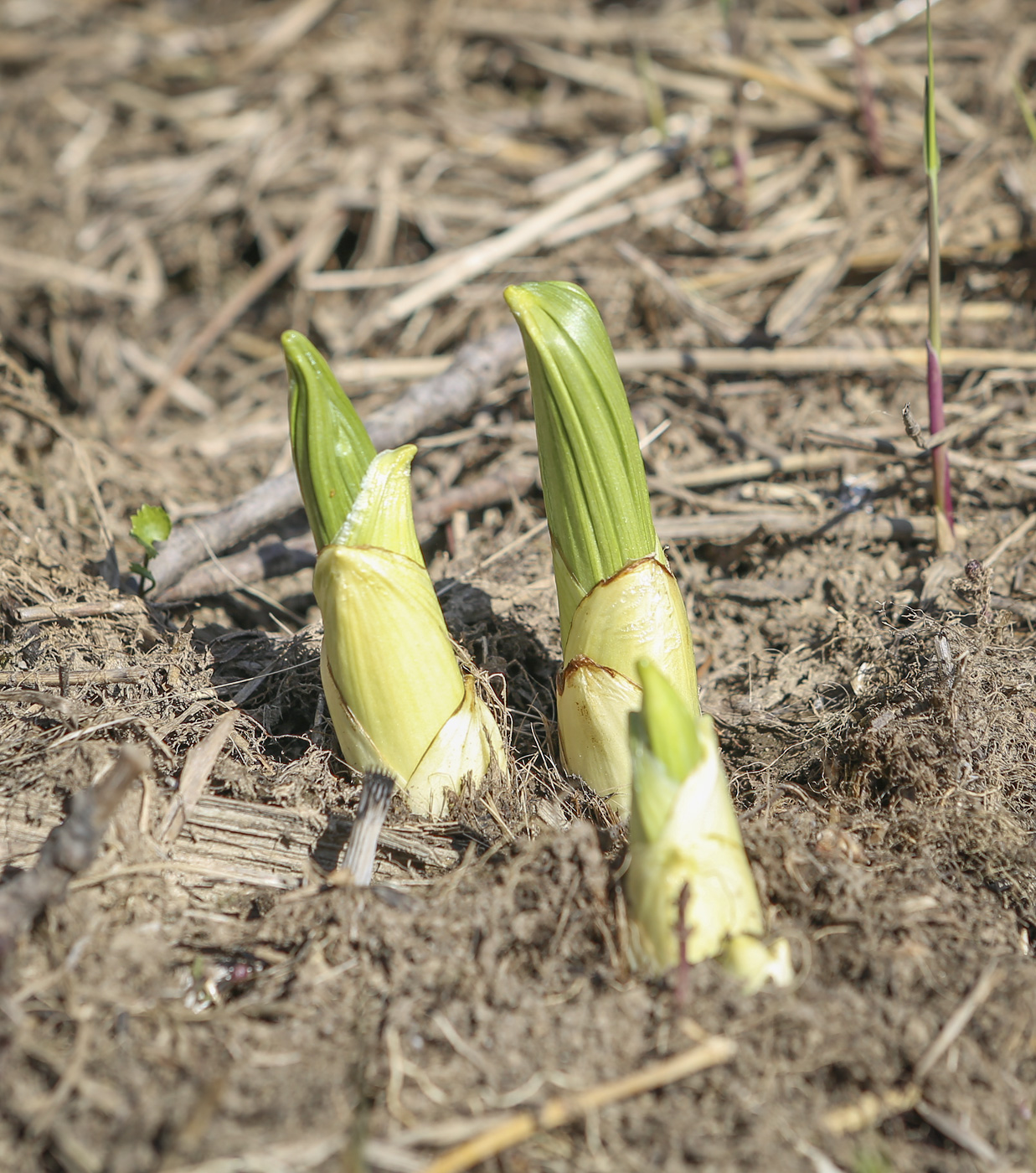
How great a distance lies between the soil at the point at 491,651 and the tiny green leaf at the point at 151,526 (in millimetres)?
151

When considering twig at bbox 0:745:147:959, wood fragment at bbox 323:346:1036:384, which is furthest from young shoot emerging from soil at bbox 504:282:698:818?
wood fragment at bbox 323:346:1036:384

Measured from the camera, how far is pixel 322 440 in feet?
5.87

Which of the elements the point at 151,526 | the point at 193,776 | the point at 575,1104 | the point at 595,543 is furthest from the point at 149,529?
the point at 575,1104

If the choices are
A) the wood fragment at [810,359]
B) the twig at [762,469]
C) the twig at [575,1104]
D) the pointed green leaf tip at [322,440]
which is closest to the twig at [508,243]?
the wood fragment at [810,359]

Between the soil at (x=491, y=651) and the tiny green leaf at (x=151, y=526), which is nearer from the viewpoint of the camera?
the soil at (x=491, y=651)

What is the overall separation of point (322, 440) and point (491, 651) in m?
0.79

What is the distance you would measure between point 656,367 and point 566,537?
1.49m

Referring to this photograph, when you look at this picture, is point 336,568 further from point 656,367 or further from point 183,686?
point 656,367

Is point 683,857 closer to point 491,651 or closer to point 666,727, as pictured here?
point 666,727

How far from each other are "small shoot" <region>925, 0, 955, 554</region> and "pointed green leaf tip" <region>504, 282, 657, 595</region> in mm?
1103

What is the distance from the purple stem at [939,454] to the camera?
2477 millimetres

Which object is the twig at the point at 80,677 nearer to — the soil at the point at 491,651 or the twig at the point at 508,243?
the soil at the point at 491,651

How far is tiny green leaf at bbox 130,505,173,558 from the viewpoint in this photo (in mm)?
2328

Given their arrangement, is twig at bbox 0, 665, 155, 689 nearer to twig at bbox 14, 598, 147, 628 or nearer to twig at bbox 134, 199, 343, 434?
twig at bbox 14, 598, 147, 628
